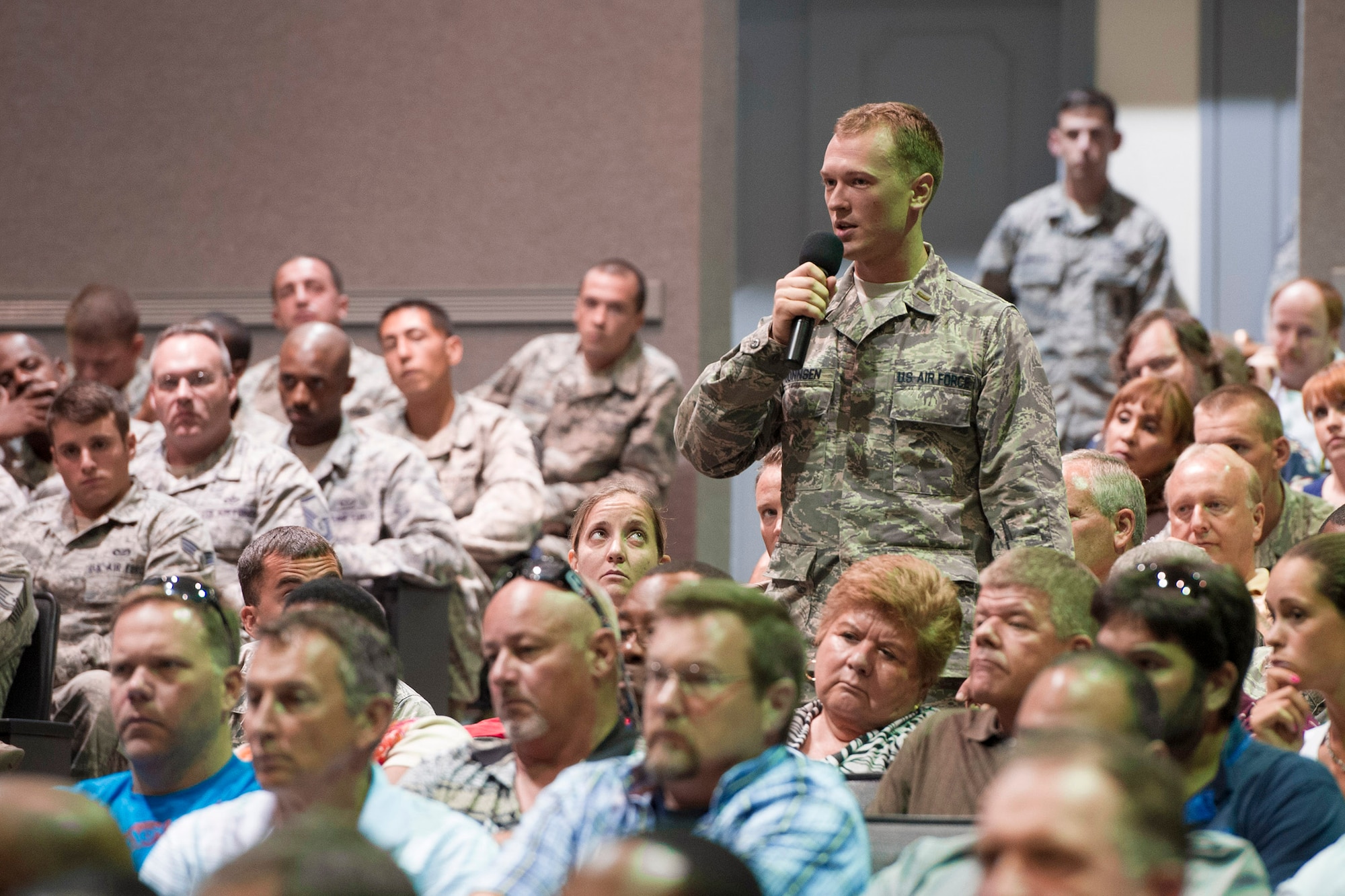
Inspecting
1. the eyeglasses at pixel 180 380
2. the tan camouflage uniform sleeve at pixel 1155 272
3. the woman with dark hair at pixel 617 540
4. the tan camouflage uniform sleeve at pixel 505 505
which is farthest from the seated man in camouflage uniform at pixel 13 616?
the tan camouflage uniform sleeve at pixel 1155 272

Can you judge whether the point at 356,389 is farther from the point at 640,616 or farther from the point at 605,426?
the point at 640,616

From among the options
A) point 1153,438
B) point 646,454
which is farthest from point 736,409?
point 646,454

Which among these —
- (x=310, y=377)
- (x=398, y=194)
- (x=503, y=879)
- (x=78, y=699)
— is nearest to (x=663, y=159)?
(x=398, y=194)

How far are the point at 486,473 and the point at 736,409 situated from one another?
92.5 inches

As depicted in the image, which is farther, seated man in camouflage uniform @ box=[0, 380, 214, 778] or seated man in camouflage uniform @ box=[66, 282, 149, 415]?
seated man in camouflage uniform @ box=[66, 282, 149, 415]

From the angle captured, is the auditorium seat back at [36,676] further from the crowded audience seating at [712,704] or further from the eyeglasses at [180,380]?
the eyeglasses at [180,380]

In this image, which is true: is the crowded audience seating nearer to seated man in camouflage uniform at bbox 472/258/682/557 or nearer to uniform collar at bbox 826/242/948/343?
uniform collar at bbox 826/242/948/343

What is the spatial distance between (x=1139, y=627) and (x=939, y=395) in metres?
0.64

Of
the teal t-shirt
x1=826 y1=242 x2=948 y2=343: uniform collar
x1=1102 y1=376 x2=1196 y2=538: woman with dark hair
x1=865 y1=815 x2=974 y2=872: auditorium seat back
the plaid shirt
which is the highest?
x1=826 y1=242 x2=948 y2=343: uniform collar

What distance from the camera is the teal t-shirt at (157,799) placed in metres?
2.19

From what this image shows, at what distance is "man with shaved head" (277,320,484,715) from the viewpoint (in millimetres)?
4332

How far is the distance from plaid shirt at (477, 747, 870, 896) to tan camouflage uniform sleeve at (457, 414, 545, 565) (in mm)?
2750

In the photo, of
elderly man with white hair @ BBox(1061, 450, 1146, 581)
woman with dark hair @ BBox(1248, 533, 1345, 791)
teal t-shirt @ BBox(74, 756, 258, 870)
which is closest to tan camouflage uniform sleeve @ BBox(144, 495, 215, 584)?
teal t-shirt @ BBox(74, 756, 258, 870)

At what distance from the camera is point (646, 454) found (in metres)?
5.26
